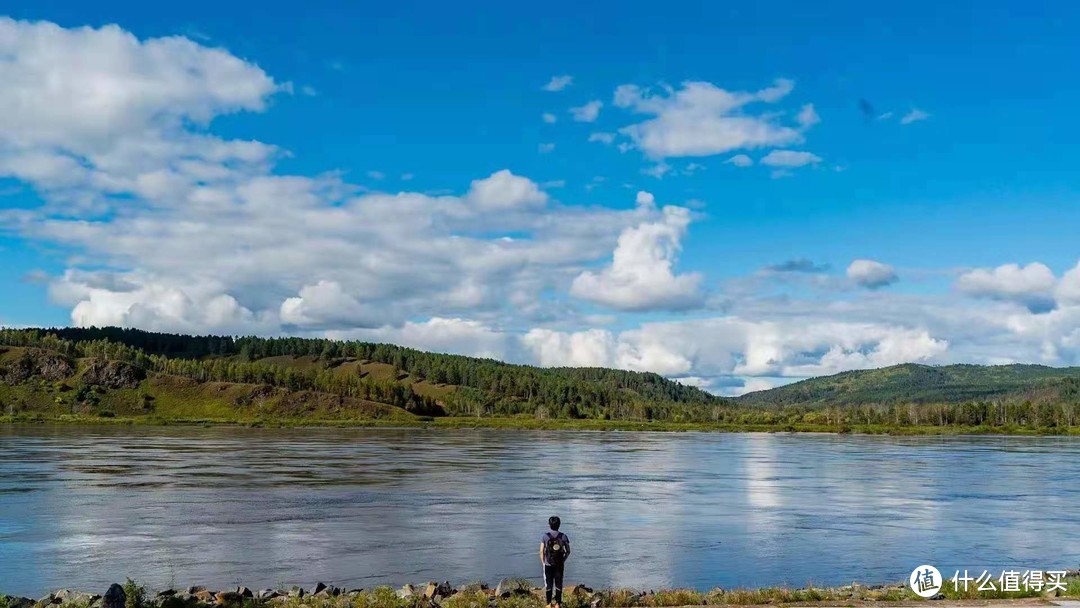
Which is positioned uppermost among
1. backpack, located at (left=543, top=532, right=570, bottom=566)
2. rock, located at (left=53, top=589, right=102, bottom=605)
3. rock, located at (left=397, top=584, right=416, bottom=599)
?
backpack, located at (left=543, top=532, right=570, bottom=566)

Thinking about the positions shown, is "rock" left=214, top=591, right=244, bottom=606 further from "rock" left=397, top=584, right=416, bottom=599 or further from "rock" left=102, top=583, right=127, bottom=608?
"rock" left=397, top=584, right=416, bottom=599

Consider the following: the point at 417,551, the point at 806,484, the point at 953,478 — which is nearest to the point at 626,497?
the point at 806,484

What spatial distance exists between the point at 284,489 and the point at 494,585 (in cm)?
3612

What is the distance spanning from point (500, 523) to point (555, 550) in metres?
25.0

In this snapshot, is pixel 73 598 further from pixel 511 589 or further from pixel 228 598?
pixel 511 589

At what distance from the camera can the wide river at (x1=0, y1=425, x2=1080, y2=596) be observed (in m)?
32.6

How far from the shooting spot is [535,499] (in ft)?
189

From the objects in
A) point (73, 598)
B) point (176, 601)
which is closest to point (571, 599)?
point (176, 601)

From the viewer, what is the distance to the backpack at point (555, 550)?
21203 mm

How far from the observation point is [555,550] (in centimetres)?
2128

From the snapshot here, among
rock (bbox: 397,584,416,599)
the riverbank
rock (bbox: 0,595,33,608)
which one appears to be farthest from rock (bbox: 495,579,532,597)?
rock (bbox: 0,595,33,608)

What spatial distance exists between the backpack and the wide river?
9501 mm

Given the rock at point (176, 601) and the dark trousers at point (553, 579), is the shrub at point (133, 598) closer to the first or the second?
the rock at point (176, 601)

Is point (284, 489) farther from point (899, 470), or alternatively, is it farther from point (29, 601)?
point (899, 470)
